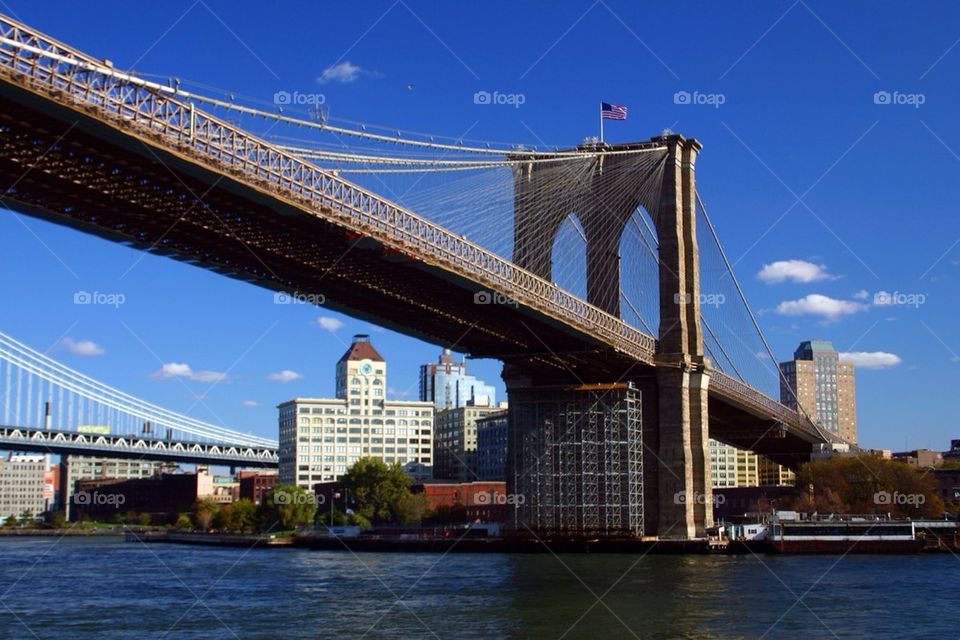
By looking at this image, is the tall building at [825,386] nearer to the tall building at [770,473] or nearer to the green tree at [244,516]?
the tall building at [770,473]

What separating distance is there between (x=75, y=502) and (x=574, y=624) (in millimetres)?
138149

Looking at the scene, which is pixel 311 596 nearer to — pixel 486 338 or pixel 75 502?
pixel 486 338

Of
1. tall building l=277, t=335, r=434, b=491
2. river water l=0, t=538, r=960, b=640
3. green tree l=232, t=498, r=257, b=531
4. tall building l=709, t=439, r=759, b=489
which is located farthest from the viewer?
tall building l=709, t=439, r=759, b=489

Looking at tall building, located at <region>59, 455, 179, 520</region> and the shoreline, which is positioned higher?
tall building, located at <region>59, 455, 179, 520</region>

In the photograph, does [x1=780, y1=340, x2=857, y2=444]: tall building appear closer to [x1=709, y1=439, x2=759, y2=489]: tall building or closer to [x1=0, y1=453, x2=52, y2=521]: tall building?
[x1=709, y1=439, x2=759, y2=489]: tall building

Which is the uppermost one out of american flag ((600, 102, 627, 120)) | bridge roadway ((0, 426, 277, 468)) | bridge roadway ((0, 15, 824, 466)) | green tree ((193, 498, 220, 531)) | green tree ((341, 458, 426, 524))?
american flag ((600, 102, 627, 120))

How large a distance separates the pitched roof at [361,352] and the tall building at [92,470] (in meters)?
43.7

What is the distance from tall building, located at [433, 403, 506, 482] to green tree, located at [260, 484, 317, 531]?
35.7 meters

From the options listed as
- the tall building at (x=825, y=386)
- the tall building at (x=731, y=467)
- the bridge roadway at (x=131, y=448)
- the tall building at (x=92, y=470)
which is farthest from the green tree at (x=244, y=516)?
the tall building at (x=825, y=386)

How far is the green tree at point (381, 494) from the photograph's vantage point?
87.4m

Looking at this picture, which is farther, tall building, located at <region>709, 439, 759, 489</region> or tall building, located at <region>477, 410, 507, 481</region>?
tall building, located at <region>709, 439, 759, 489</region>

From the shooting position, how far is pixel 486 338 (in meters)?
50.5

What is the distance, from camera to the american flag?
168ft

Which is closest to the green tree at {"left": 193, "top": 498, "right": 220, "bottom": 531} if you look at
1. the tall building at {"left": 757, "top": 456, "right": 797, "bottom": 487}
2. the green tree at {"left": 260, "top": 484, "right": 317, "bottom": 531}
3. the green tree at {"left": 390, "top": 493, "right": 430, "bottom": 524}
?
the green tree at {"left": 260, "top": 484, "right": 317, "bottom": 531}
